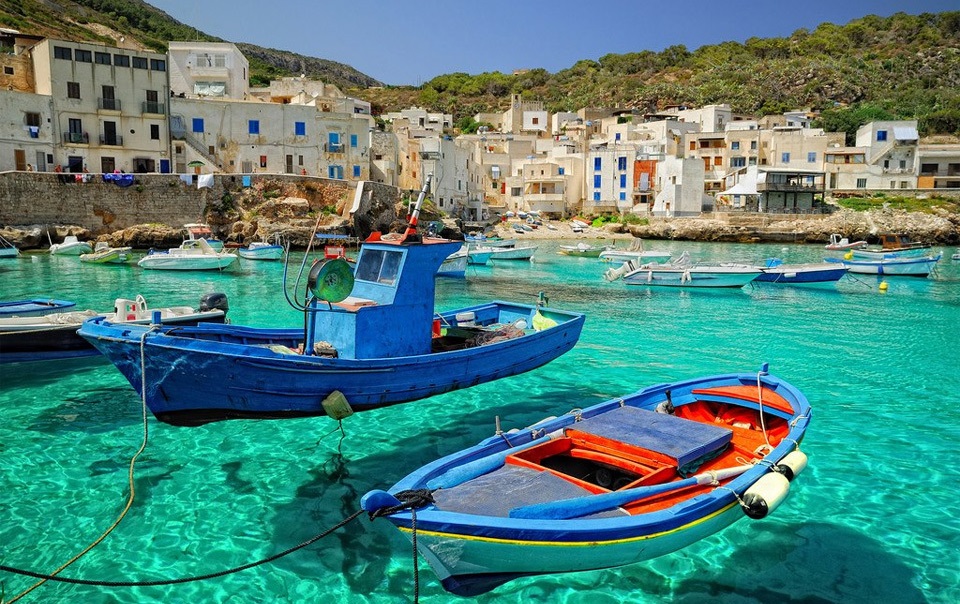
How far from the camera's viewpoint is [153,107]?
44.8 meters

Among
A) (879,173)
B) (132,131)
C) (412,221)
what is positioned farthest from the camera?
(879,173)

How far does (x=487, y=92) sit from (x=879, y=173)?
67.1m

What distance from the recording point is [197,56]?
55.9 m

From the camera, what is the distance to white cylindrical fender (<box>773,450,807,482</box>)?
5.94 metres

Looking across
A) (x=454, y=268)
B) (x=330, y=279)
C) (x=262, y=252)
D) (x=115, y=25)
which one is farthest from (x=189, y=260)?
(x=115, y=25)

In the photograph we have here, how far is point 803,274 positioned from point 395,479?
2806 cm

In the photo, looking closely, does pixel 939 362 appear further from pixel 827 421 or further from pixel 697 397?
pixel 697 397

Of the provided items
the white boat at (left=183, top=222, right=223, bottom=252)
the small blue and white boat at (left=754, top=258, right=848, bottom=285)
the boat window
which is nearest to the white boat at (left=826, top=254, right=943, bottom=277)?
the small blue and white boat at (left=754, top=258, right=848, bottom=285)

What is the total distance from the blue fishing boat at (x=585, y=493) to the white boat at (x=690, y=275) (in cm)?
2248

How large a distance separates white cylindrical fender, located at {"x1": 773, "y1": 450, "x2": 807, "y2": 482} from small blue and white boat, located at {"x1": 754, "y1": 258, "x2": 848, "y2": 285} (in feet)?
→ 85.9

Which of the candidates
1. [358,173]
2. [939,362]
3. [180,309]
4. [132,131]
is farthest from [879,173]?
[180,309]

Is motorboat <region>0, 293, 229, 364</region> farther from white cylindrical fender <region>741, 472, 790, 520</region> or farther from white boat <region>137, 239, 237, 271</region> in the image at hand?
white boat <region>137, 239, 237, 271</region>

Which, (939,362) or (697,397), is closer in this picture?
(697,397)

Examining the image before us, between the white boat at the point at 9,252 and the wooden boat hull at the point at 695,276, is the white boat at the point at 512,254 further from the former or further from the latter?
the white boat at the point at 9,252
